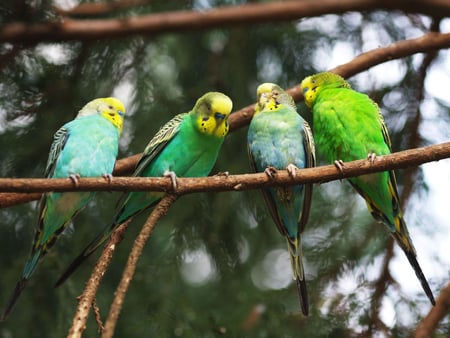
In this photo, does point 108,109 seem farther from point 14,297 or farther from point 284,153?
point 14,297

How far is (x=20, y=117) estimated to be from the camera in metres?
4.01

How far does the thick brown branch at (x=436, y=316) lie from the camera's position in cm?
346

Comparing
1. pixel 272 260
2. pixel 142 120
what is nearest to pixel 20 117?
pixel 142 120

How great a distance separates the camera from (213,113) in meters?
3.41

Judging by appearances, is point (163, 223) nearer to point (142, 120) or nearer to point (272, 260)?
point (142, 120)

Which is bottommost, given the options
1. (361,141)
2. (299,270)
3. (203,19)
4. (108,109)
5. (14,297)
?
(299,270)

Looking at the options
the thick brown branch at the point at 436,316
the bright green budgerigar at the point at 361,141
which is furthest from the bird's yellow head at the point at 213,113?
the thick brown branch at the point at 436,316

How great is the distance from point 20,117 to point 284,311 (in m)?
2.15

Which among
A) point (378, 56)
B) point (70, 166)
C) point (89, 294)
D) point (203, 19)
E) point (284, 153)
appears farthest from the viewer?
point (378, 56)

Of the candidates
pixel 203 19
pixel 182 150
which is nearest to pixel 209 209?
pixel 182 150

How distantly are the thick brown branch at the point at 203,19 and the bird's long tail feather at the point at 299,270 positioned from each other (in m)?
2.25

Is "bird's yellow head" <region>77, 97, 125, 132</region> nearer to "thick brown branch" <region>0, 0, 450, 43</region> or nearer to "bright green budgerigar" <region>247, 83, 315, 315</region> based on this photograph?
"bright green budgerigar" <region>247, 83, 315, 315</region>

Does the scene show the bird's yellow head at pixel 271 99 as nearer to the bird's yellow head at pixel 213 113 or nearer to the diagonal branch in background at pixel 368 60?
the diagonal branch in background at pixel 368 60

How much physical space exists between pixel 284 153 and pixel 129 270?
3.93ft
